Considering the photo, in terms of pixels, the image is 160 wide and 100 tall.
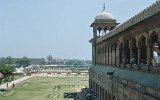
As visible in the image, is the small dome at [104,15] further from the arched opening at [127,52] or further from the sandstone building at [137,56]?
the arched opening at [127,52]

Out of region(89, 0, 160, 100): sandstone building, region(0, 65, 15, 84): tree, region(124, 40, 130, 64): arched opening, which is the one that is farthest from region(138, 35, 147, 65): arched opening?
region(0, 65, 15, 84): tree

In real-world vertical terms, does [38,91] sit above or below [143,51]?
below

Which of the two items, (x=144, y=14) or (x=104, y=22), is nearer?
(x=144, y=14)

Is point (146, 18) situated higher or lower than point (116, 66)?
higher

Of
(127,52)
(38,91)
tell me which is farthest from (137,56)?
(38,91)

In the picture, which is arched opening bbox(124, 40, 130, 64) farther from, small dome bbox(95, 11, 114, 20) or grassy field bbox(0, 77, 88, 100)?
grassy field bbox(0, 77, 88, 100)

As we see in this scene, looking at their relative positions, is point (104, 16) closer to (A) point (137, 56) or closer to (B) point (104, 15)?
(B) point (104, 15)

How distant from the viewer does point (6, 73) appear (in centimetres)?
9744

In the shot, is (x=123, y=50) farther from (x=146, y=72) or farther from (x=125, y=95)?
(x=146, y=72)

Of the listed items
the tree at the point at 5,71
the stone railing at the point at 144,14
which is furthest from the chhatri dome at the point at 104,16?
the tree at the point at 5,71

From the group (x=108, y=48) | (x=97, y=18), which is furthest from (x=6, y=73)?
(x=108, y=48)

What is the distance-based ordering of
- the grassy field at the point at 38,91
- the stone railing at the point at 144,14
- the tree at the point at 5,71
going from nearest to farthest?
the stone railing at the point at 144,14 → the grassy field at the point at 38,91 → the tree at the point at 5,71

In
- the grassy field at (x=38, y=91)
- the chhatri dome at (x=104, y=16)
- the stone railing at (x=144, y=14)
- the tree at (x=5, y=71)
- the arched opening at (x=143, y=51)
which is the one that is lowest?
the grassy field at (x=38, y=91)

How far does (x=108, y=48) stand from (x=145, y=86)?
2049 centimetres
